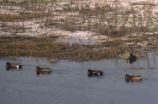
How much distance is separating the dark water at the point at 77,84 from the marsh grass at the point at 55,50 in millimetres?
730

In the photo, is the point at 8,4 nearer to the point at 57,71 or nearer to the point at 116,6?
the point at 116,6

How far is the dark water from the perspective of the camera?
1786 centimetres

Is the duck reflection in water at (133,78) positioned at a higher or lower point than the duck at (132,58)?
lower

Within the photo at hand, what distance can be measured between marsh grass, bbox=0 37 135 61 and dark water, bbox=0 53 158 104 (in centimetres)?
73

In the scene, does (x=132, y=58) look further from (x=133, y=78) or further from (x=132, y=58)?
(x=133, y=78)

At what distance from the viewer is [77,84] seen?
19.3 metres

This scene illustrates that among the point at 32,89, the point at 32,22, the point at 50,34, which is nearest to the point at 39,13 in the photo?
the point at 32,22

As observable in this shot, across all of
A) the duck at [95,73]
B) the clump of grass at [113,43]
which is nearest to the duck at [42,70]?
the duck at [95,73]

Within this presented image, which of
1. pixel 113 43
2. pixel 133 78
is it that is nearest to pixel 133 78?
pixel 133 78

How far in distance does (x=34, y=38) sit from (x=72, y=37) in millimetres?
2279

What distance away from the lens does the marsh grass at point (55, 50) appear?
76.8 ft

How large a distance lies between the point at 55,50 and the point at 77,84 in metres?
5.17

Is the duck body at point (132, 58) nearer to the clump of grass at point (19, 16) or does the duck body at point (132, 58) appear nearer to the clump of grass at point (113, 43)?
the clump of grass at point (113, 43)

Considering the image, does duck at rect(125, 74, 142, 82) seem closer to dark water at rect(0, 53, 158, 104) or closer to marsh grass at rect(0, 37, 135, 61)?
dark water at rect(0, 53, 158, 104)
